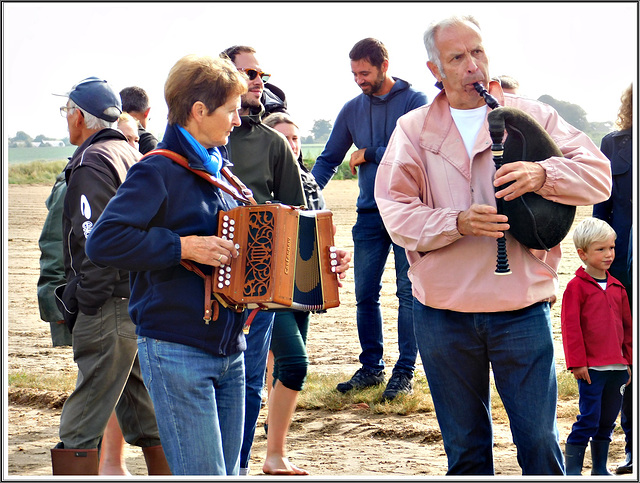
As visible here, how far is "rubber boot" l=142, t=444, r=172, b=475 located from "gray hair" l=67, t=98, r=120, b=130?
176 cm

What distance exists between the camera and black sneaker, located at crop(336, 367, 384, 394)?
7.09 metres

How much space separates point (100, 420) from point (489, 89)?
2.54m

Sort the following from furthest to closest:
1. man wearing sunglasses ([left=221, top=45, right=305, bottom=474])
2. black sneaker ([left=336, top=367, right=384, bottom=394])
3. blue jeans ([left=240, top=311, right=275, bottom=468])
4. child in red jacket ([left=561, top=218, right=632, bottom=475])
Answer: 1. black sneaker ([left=336, top=367, right=384, bottom=394])
2. child in red jacket ([left=561, top=218, right=632, bottom=475])
3. man wearing sunglasses ([left=221, top=45, right=305, bottom=474])
4. blue jeans ([left=240, top=311, right=275, bottom=468])

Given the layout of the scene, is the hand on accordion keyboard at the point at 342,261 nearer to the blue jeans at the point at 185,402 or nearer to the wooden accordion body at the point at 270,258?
the wooden accordion body at the point at 270,258

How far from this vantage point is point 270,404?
523 centimetres

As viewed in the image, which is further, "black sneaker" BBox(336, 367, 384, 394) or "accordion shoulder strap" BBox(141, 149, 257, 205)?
"black sneaker" BBox(336, 367, 384, 394)

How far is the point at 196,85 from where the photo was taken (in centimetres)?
346

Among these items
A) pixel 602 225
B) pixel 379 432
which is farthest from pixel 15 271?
pixel 602 225

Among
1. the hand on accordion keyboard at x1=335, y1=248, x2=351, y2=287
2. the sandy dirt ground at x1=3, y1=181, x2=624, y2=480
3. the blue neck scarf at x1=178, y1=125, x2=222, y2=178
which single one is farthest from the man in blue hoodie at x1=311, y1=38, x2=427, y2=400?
the blue neck scarf at x1=178, y1=125, x2=222, y2=178

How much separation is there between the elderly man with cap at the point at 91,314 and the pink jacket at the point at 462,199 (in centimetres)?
156

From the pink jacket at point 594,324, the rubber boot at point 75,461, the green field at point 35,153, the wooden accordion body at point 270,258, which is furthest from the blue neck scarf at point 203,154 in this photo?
the green field at point 35,153

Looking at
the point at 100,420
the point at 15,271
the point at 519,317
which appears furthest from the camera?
the point at 15,271

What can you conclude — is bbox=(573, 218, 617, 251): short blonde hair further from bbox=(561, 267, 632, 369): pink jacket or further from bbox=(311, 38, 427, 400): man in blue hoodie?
bbox=(311, 38, 427, 400): man in blue hoodie

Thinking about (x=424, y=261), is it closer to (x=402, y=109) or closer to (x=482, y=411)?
(x=482, y=411)
